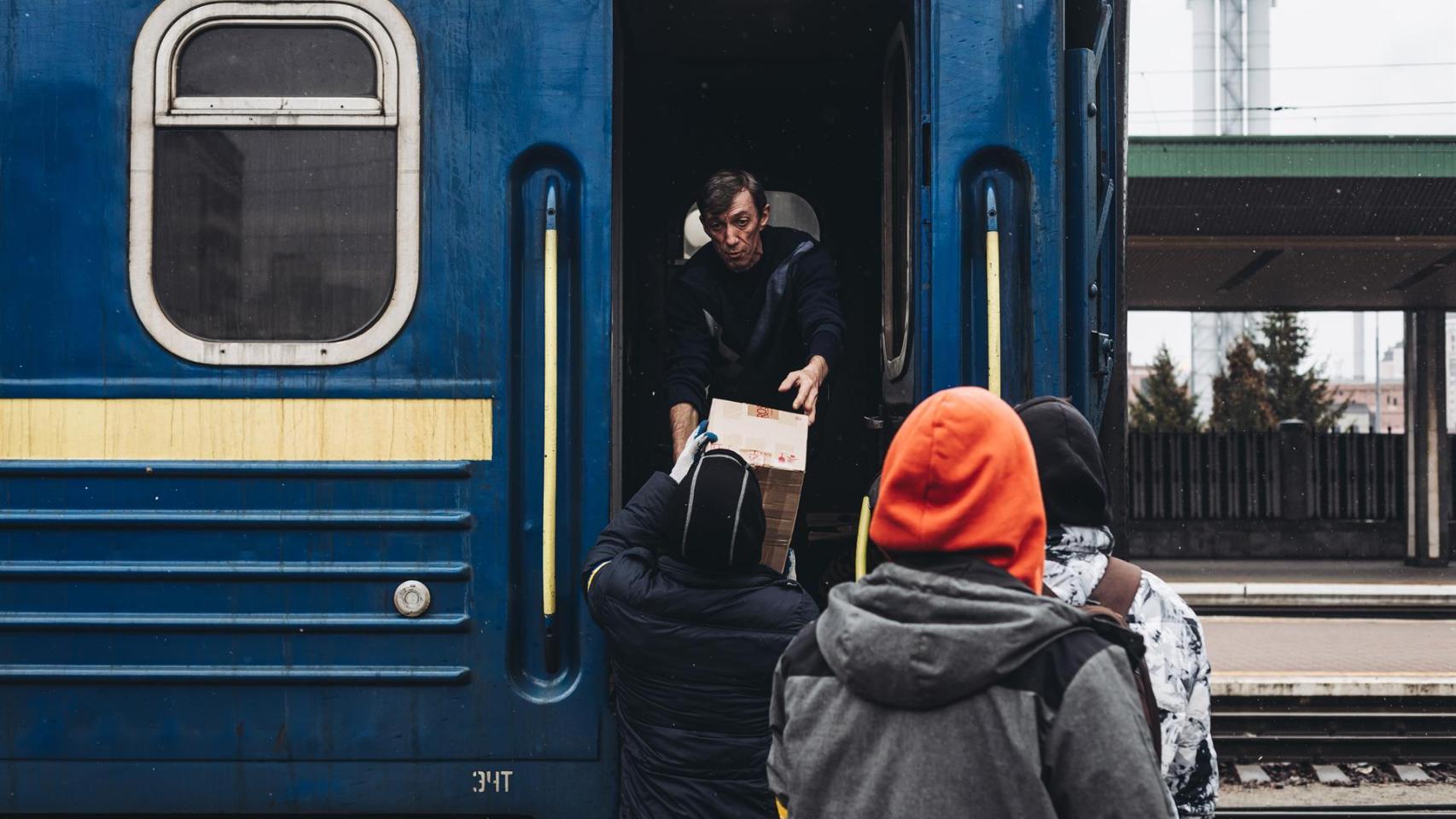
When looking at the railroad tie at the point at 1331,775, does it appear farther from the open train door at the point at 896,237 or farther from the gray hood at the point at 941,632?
the gray hood at the point at 941,632

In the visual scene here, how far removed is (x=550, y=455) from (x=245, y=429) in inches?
27.8

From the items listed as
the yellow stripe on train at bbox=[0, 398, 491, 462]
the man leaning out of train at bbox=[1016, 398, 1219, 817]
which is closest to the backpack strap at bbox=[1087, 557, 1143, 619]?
the man leaning out of train at bbox=[1016, 398, 1219, 817]

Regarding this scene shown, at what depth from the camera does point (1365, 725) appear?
6.70 m

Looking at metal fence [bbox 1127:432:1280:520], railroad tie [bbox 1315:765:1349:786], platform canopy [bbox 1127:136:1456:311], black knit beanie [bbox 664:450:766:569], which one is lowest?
railroad tie [bbox 1315:765:1349:786]

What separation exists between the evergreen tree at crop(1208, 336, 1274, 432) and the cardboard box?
34449 millimetres

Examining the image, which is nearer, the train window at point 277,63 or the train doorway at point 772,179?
the train window at point 277,63

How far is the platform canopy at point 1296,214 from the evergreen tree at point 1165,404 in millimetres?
19945

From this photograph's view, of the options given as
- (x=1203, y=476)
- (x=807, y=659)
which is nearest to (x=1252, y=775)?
(x=807, y=659)

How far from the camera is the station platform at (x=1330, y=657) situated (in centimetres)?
720

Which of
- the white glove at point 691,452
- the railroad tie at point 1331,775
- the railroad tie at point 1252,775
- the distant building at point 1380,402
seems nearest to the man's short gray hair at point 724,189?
the white glove at point 691,452

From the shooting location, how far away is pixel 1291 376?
114 ft

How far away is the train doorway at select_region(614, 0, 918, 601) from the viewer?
14.0ft

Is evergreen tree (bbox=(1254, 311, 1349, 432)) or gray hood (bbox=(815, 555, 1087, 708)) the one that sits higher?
evergreen tree (bbox=(1254, 311, 1349, 432))

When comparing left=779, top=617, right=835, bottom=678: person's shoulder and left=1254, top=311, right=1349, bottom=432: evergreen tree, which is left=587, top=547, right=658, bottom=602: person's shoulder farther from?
left=1254, top=311, right=1349, bottom=432: evergreen tree
